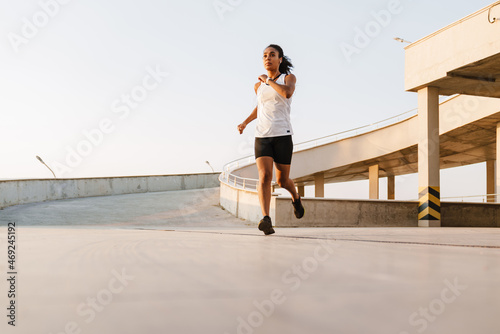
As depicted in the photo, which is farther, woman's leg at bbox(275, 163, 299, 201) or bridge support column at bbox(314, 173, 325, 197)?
bridge support column at bbox(314, 173, 325, 197)

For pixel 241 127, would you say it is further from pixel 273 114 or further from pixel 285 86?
pixel 285 86

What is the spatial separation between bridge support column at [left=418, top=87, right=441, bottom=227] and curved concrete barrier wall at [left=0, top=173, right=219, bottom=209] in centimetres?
1765

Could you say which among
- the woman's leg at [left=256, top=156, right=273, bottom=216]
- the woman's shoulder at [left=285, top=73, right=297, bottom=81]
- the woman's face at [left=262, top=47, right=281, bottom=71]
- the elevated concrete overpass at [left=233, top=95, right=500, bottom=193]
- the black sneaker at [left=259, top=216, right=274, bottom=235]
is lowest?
the black sneaker at [left=259, top=216, right=274, bottom=235]

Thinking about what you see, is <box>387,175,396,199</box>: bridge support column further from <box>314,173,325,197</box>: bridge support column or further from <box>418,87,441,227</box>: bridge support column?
<box>418,87,441,227</box>: bridge support column

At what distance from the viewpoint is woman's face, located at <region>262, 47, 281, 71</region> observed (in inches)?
237

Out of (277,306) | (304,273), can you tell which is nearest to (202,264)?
(304,273)

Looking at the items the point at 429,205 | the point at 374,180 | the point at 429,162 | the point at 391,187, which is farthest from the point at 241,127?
the point at 391,187

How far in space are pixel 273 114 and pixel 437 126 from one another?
12.8 metres

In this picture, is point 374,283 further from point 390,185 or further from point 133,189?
point 390,185

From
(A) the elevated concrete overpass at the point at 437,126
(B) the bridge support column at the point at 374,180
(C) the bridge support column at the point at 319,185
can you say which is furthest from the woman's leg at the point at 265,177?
(C) the bridge support column at the point at 319,185

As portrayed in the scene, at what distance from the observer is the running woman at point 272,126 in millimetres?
5871

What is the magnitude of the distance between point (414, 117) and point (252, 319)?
25.1 metres

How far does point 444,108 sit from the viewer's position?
74.6 feet

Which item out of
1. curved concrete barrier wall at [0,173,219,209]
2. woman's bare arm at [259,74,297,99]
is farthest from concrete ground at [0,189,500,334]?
curved concrete barrier wall at [0,173,219,209]
